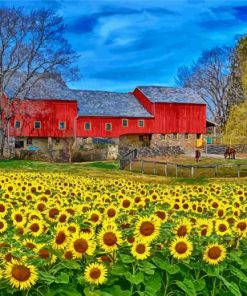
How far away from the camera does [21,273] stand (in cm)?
390

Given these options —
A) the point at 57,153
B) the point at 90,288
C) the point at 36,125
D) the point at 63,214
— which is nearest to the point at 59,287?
the point at 90,288

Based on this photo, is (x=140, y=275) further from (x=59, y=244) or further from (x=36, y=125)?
(x=36, y=125)

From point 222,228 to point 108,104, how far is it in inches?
2357

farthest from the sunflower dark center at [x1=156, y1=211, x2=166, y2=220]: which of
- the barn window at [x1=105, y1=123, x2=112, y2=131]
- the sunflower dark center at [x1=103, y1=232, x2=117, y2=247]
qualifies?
the barn window at [x1=105, y1=123, x2=112, y2=131]

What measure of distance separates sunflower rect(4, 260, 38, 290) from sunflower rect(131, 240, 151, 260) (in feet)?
2.86

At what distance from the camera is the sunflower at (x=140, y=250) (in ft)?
14.5

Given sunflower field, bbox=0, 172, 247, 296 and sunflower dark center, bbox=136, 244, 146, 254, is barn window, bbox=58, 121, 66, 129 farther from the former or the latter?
sunflower dark center, bbox=136, 244, 146, 254

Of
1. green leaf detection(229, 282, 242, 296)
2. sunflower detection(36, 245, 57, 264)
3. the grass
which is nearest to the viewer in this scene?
sunflower detection(36, 245, 57, 264)

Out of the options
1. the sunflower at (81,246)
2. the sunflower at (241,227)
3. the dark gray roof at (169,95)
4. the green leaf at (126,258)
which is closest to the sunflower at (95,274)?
the sunflower at (81,246)

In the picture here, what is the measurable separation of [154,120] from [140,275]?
60698 millimetres

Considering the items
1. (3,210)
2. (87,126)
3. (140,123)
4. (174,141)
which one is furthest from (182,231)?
(174,141)

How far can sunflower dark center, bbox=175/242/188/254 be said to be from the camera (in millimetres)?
4586

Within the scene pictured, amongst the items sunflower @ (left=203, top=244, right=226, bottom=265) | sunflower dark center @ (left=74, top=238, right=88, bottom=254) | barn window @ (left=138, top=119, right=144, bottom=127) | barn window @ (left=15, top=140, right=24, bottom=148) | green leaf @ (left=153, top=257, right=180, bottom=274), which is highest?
barn window @ (left=138, top=119, right=144, bottom=127)

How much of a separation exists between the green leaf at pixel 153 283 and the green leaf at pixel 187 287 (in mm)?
169
